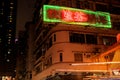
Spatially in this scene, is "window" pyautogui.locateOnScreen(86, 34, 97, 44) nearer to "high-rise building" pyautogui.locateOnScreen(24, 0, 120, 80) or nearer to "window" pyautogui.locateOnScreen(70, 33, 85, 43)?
"high-rise building" pyautogui.locateOnScreen(24, 0, 120, 80)

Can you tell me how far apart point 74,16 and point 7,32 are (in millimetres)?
101933

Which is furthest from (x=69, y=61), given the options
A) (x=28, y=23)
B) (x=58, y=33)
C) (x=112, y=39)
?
(x=28, y=23)

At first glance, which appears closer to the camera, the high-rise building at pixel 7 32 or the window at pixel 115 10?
the window at pixel 115 10

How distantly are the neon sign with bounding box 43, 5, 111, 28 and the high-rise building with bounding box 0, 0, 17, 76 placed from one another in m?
90.2

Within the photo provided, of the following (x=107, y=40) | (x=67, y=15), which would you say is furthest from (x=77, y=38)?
(x=67, y=15)

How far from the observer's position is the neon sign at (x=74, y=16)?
16.0 metres

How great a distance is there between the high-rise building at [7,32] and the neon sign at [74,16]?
90.2 meters

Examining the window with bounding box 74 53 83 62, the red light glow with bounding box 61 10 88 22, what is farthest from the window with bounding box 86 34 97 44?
the red light glow with bounding box 61 10 88 22

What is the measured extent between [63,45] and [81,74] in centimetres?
413

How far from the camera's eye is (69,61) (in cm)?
2573

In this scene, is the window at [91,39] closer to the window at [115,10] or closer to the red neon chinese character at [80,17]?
the window at [115,10]

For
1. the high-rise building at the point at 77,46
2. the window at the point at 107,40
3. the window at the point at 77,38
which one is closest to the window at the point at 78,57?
the high-rise building at the point at 77,46

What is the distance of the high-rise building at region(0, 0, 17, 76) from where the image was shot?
107 meters

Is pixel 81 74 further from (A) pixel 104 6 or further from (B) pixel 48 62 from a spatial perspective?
(A) pixel 104 6
